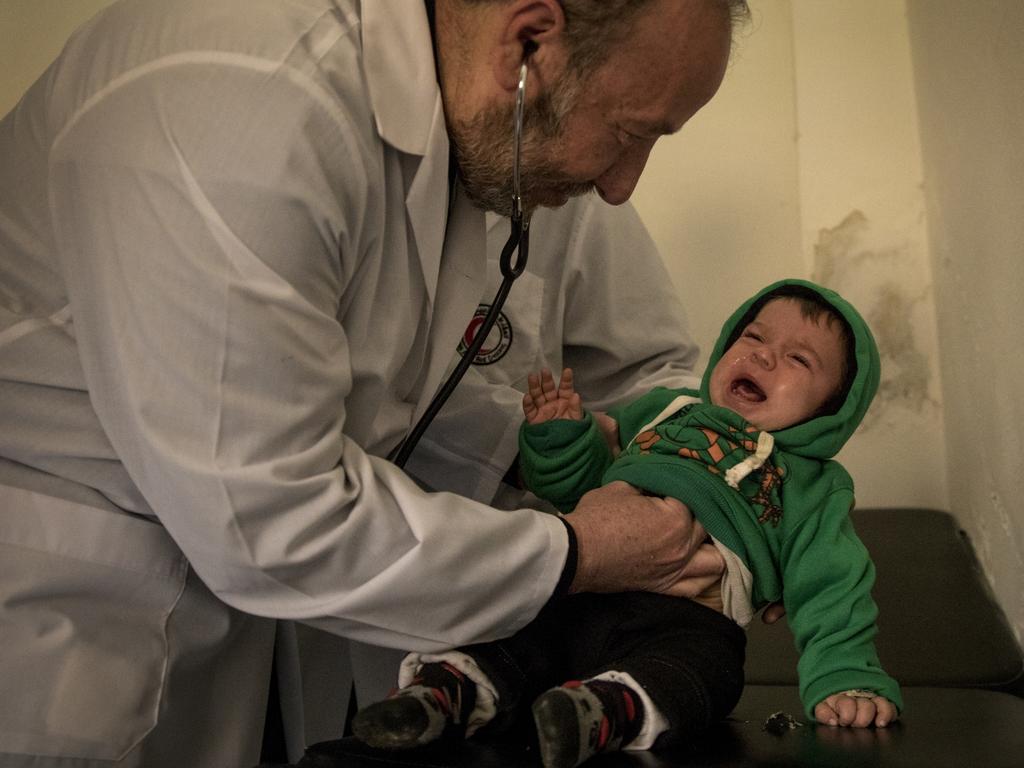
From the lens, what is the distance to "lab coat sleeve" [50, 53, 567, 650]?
1.17 m

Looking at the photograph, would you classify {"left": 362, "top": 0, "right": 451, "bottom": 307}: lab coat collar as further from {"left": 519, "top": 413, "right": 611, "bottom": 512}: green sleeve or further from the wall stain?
the wall stain

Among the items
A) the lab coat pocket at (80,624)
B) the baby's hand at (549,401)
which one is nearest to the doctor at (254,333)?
the lab coat pocket at (80,624)

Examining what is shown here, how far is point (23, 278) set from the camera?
1.35m

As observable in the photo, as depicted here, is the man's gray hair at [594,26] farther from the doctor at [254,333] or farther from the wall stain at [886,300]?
the wall stain at [886,300]

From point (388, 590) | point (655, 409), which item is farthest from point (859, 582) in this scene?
point (388, 590)

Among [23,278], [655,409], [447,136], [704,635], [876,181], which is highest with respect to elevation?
[447,136]

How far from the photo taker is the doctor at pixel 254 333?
3.86 ft

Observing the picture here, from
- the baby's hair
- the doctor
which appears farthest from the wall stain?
the doctor

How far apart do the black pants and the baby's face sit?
11.8 inches

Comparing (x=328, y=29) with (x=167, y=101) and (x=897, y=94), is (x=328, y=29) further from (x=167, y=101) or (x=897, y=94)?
(x=897, y=94)

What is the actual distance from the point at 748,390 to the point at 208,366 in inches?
31.2

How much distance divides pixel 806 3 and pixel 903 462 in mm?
1057

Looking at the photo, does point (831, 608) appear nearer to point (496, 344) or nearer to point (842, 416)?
point (842, 416)

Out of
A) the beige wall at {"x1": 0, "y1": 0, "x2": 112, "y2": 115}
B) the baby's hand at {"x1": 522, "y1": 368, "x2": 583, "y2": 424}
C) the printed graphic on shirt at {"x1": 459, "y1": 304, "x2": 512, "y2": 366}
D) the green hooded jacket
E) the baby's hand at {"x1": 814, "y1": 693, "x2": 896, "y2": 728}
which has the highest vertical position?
the beige wall at {"x1": 0, "y1": 0, "x2": 112, "y2": 115}
